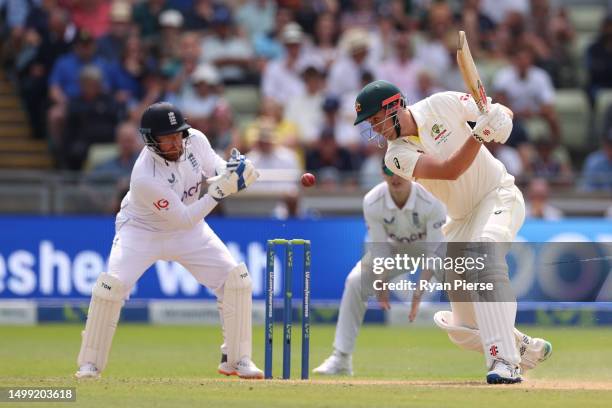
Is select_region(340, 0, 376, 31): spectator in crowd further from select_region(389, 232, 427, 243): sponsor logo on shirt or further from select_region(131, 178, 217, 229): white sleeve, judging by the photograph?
select_region(131, 178, 217, 229): white sleeve

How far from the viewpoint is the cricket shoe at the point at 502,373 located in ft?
22.9

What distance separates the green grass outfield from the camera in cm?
633

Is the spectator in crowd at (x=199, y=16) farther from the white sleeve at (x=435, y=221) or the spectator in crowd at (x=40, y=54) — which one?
the white sleeve at (x=435, y=221)

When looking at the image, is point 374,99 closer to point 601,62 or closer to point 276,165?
point 276,165

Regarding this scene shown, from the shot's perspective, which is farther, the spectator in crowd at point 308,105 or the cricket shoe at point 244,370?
the spectator in crowd at point 308,105

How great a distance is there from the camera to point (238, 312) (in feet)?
25.2

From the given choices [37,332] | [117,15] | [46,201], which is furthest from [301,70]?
[37,332]

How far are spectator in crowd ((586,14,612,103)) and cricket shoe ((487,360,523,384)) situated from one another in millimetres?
8667

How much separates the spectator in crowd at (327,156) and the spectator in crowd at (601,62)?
10.8 ft

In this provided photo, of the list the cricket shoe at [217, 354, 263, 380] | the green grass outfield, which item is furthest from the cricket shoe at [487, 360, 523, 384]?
the cricket shoe at [217, 354, 263, 380]

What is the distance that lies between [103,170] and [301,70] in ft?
8.86

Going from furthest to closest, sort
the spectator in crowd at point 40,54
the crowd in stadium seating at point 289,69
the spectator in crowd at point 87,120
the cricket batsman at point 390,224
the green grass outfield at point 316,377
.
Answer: the spectator in crowd at point 40,54
the spectator in crowd at point 87,120
the crowd in stadium seating at point 289,69
the cricket batsman at point 390,224
the green grass outfield at point 316,377

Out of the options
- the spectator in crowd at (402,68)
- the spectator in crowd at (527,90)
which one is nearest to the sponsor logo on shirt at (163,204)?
the spectator in crowd at (402,68)

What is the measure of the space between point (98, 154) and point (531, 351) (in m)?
7.05
